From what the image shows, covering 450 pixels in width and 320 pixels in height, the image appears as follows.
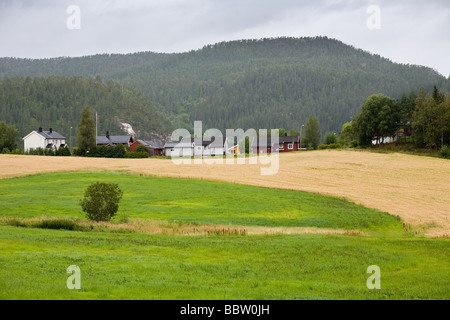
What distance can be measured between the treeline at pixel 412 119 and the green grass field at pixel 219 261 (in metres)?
76.6

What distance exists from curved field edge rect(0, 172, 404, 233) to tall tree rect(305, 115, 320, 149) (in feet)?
371

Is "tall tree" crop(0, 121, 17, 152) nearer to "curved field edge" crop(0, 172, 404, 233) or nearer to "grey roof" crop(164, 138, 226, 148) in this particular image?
"grey roof" crop(164, 138, 226, 148)

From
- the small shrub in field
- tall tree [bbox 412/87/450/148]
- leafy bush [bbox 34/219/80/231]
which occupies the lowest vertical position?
leafy bush [bbox 34/219/80/231]

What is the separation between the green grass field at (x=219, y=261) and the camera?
53.5 feet

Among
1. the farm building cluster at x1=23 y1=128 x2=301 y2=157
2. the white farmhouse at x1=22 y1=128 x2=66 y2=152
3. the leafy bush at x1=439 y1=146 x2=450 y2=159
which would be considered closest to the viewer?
the leafy bush at x1=439 y1=146 x2=450 y2=159

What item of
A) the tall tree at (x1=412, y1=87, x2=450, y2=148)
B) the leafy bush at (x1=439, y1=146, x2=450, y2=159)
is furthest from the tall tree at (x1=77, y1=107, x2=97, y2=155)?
the leafy bush at (x1=439, y1=146, x2=450, y2=159)

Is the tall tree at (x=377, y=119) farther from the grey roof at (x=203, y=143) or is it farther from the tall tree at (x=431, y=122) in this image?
the grey roof at (x=203, y=143)

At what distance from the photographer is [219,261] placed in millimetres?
22031

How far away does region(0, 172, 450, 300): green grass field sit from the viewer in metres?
16.3

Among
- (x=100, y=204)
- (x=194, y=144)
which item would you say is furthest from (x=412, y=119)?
(x=100, y=204)

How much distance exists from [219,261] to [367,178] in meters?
55.1

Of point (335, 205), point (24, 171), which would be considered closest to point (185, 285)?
point (335, 205)

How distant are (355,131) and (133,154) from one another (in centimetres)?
5435

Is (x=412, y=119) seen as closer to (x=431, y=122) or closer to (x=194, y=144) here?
(x=431, y=122)
